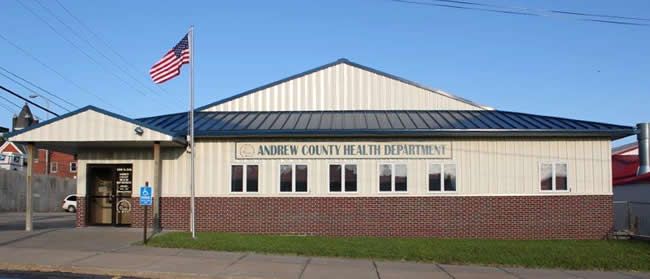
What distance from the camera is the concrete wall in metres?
42.3

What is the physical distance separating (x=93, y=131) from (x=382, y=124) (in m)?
8.90

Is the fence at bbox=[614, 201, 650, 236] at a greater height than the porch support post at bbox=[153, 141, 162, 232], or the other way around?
the porch support post at bbox=[153, 141, 162, 232]

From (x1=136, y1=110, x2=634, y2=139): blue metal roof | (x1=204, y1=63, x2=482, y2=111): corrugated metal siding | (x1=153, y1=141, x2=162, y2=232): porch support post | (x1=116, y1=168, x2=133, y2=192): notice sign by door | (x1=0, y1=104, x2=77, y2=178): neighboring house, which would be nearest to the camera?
(x1=153, y1=141, x2=162, y2=232): porch support post

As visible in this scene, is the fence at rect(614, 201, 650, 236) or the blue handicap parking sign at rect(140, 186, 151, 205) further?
the fence at rect(614, 201, 650, 236)

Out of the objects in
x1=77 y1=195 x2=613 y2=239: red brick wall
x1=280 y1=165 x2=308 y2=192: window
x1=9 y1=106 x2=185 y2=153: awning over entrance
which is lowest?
x1=77 y1=195 x2=613 y2=239: red brick wall

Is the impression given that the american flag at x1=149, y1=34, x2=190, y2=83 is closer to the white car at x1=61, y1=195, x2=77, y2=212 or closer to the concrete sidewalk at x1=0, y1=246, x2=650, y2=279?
the concrete sidewalk at x1=0, y1=246, x2=650, y2=279

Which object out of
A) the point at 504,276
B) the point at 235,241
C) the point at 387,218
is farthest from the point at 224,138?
the point at 504,276

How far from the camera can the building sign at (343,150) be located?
20.1 m

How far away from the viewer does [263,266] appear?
43.4 feet

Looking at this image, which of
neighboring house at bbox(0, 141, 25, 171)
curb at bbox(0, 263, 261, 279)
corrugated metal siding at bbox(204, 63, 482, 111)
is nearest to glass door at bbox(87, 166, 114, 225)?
corrugated metal siding at bbox(204, 63, 482, 111)

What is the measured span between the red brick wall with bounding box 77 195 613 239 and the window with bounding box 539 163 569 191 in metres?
0.39

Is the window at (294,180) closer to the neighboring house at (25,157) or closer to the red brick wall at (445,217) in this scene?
the red brick wall at (445,217)

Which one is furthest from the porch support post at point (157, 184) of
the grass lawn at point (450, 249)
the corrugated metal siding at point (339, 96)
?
the corrugated metal siding at point (339, 96)

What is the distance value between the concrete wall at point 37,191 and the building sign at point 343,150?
28472 mm
